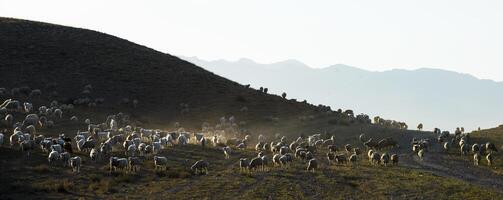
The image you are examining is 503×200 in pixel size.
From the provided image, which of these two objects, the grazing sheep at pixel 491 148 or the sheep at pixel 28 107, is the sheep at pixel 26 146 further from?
the grazing sheep at pixel 491 148

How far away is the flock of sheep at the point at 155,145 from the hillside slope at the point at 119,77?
976 cm

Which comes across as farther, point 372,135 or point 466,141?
point 372,135

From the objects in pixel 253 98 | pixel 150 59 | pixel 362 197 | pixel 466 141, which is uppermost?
pixel 150 59

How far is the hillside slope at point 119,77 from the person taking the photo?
8131 centimetres

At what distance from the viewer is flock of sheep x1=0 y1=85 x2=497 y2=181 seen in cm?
4222

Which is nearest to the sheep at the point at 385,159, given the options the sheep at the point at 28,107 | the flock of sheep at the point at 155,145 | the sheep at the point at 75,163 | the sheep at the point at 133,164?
the flock of sheep at the point at 155,145

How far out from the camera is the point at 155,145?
4722 cm

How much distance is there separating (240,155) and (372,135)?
19676 millimetres

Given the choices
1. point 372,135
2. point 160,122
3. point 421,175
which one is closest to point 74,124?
A: point 160,122

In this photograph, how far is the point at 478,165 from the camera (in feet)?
162

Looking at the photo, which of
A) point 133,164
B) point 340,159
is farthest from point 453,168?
point 133,164

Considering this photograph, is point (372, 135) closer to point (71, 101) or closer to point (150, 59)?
point (71, 101)

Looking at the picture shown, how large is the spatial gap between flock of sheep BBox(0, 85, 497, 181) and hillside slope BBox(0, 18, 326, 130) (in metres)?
9.76

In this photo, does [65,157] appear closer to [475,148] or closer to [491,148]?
[475,148]
